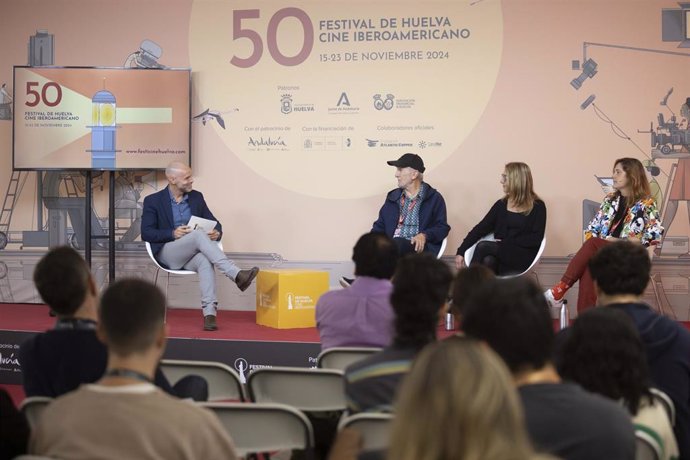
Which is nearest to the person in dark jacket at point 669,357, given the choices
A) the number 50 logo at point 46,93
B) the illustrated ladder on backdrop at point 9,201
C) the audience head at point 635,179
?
the audience head at point 635,179

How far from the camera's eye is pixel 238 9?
748cm

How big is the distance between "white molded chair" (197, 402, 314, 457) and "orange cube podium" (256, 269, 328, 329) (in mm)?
3762

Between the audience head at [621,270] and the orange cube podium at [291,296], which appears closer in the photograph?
the audience head at [621,270]

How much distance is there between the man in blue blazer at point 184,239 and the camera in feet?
20.9

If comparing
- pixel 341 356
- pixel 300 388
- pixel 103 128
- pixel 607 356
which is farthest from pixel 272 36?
pixel 607 356

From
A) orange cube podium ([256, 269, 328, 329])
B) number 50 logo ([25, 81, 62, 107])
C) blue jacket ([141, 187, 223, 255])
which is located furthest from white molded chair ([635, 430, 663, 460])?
number 50 logo ([25, 81, 62, 107])

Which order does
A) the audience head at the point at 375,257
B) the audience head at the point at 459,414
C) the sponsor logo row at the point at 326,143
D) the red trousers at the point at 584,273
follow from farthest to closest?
the sponsor logo row at the point at 326,143 → the red trousers at the point at 584,273 → the audience head at the point at 375,257 → the audience head at the point at 459,414

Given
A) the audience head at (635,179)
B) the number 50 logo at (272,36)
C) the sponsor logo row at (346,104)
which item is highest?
the number 50 logo at (272,36)

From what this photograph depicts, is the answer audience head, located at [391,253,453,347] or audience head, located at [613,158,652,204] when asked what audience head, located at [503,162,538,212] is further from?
audience head, located at [391,253,453,347]

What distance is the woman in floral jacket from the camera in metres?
5.85

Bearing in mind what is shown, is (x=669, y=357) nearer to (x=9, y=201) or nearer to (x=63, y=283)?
(x=63, y=283)

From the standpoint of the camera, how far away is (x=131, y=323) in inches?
79.3

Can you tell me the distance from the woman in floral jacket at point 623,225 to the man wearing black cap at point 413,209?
1.02m

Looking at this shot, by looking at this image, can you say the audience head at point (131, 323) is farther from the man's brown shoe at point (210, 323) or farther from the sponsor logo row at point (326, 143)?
the sponsor logo row at point (326, 143)
